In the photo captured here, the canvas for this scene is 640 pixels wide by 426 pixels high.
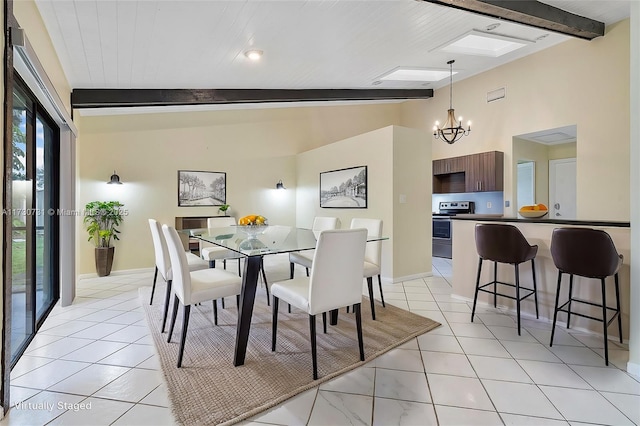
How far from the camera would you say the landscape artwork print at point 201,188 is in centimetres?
536

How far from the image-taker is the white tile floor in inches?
62.6

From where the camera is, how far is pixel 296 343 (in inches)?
94.5

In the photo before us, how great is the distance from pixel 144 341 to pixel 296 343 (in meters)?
1.20

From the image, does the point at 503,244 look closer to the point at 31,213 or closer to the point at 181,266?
the point at 181,266

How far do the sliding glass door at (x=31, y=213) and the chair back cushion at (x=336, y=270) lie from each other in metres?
1.70

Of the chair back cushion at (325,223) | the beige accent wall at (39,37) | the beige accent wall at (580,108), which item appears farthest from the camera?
the beige accent wall at (580,108)

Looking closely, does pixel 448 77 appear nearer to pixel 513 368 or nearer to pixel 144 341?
pixel 513 368

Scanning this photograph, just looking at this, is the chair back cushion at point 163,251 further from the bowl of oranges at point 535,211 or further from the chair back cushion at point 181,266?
the bowl of oranges at point 535,211

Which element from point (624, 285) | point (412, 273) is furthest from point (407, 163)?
point (624, 285)

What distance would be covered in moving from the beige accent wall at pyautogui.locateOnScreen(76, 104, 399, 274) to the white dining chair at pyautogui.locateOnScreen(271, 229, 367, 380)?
12.6 ft

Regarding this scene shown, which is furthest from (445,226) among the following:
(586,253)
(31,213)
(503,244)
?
(31,213)

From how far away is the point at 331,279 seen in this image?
201 centimetres

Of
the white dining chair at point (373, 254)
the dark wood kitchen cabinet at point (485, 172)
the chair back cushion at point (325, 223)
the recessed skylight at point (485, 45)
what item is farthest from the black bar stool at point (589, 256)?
the dark wood kitchen cabinet at point (485, 172)

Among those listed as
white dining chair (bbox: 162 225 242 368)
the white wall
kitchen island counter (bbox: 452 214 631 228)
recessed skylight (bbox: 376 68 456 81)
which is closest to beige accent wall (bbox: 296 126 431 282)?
kitchen island counter (bbox: 452 214 631 228)
